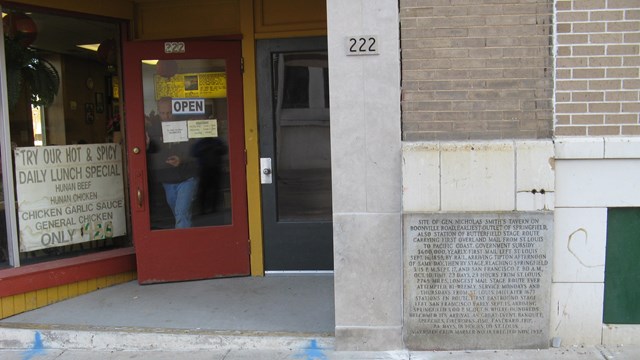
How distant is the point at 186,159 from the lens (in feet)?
19.4

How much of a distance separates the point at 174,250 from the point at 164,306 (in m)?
0.74

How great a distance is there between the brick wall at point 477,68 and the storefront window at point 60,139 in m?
3.33

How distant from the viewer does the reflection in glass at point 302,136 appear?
588 cm

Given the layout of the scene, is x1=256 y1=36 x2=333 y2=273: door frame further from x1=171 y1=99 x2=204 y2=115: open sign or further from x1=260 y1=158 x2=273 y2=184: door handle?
x1=171 y1=99 x2=204 y2=115: open sign

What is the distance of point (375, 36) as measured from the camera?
4.20 meters

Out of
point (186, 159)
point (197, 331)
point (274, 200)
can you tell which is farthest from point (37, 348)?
point (274, 200)

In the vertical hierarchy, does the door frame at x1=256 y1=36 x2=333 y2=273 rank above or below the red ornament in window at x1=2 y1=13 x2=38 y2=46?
below

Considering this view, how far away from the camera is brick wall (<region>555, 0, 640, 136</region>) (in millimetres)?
4164

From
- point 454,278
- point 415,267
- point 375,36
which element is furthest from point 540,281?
point 375,36

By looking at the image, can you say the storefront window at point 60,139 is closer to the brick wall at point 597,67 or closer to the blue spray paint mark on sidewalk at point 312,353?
the blue spray paint mark on sidewalk at point 312,353

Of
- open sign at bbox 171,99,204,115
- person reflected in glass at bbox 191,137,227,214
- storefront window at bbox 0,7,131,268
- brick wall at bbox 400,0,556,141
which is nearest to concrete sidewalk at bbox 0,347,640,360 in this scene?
storefront window at bbox 0,7,131,268

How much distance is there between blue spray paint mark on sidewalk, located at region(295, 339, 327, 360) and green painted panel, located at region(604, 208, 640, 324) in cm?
212

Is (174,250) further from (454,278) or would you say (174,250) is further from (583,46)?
(583,46)

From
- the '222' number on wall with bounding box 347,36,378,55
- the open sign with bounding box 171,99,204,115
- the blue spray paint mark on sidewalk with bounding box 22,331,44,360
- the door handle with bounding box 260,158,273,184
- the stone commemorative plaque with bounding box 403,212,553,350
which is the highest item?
the '222' number on wall with bounding box 347,36,378,55
